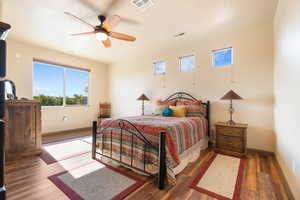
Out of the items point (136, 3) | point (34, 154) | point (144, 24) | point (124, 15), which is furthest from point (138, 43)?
point (34, 154)

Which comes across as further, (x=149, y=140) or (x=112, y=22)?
(x=112, y=22)

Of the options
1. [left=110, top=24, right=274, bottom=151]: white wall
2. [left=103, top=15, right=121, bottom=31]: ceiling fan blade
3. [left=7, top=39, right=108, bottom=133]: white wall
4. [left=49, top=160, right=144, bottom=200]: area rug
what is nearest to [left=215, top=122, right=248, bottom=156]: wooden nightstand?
[left=110, top=24, right=274, bottom=151]: white wall

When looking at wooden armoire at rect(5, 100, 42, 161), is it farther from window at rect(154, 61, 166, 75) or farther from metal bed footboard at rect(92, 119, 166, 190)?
window at rect(154, 61, 166, 75)

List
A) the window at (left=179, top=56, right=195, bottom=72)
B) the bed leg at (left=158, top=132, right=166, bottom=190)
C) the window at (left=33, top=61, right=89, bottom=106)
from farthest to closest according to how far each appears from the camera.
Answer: the window at (left=33, top=61, right=89, bottom=106)
the window at (left=179, top=56, right=195, bottom=72)
the bed leg at (left=158, top=132, right=166, bottom=190)

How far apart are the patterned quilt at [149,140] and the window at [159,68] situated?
2.28m

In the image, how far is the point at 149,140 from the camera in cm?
200

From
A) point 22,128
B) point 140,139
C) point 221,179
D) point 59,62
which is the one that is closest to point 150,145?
point 140,139

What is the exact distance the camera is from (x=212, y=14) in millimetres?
2541

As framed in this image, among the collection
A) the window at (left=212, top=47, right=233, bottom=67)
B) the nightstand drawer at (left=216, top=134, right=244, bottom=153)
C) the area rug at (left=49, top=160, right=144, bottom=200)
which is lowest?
the area rug at (left=49, top=160, right=144, bottom=200)

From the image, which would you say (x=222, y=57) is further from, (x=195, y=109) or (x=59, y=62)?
(x=59, y=62)

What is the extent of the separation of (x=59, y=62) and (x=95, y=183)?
4.22m

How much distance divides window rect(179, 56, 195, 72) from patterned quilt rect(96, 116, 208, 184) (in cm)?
181

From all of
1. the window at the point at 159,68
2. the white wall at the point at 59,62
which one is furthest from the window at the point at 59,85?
the window at the point at 159,68

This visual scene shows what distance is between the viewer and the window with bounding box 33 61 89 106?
4234mm
